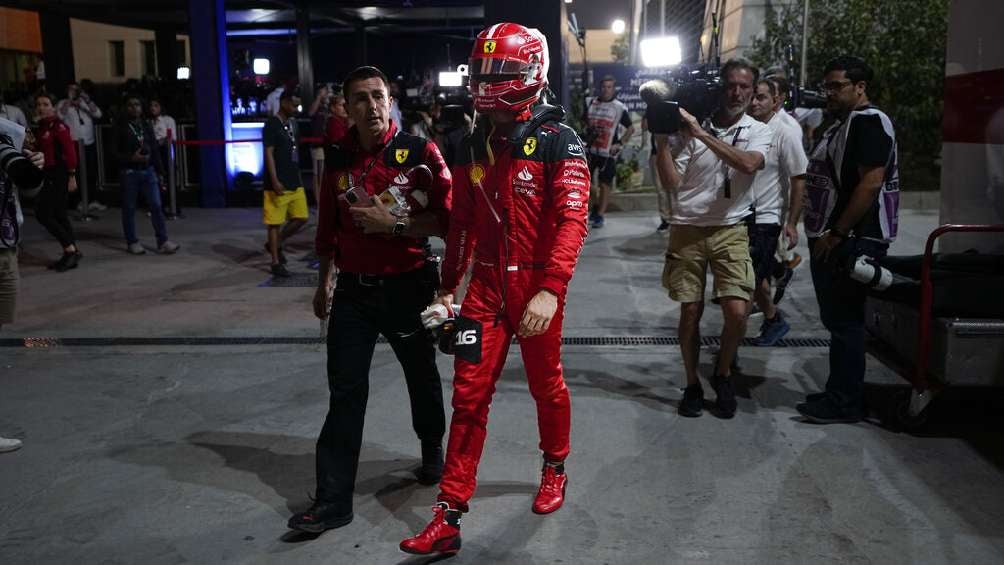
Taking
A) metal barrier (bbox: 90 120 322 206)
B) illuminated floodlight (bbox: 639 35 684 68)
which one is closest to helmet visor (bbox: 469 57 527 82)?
metal barrier (bbox: 90 120 322 206)

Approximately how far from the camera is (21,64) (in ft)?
128

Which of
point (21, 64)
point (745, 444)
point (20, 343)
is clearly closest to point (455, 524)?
point (745, 444)

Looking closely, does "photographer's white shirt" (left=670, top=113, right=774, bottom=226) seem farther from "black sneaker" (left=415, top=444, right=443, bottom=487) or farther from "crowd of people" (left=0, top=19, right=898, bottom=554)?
"black sneaker" (left=415, top=444, right=443, bottom=487)

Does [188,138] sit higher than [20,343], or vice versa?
[188,138]

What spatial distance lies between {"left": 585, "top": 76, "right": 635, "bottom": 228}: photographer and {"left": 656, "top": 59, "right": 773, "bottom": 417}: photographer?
23.8ft

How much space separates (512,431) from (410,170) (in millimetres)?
1738

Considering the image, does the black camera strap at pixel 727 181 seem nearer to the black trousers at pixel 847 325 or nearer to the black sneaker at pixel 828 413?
the black trousers at pixel 847 325

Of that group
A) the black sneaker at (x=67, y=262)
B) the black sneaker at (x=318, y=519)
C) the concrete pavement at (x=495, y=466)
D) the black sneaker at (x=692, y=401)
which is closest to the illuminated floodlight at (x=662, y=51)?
the black sneaker at (x=67, y=262)

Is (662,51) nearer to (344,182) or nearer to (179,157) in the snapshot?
(179,157)

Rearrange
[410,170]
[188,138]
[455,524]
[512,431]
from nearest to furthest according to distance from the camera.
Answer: [455,524] → [410,170] → [512,431] → [188,138]

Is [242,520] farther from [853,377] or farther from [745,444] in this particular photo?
[853,377]

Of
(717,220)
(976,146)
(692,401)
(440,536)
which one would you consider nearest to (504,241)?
(440,536)

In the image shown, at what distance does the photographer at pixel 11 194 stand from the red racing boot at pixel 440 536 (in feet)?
8.48

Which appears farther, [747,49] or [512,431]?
[747,49]
